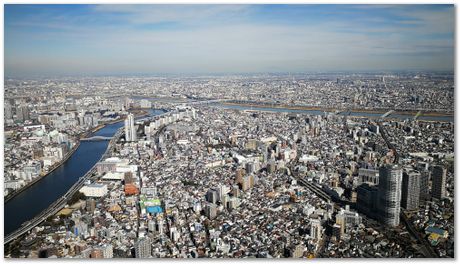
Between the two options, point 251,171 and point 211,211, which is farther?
point 251,171

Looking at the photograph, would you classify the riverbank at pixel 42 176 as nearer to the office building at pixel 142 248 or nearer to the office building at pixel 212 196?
the office building at pixel 142 248

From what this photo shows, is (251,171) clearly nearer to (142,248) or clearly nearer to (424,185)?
(424,185)

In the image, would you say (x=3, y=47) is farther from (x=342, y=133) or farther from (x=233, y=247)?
(x=342, y=133)

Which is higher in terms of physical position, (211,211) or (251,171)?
(251,171)

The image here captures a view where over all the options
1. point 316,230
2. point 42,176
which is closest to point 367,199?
point 316,230

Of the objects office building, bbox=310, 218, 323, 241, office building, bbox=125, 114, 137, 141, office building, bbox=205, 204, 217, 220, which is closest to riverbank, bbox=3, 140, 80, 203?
office building, bbox=125, 114, 137, 141

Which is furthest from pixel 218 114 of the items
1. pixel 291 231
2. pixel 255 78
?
pixel 291 231

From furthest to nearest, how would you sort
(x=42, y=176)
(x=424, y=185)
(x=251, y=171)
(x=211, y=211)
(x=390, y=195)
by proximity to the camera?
(x=42, y=176) → (x=251, y=171) → (x=424, y=185) → (x=211, y=211) → (x=390, y=195)
